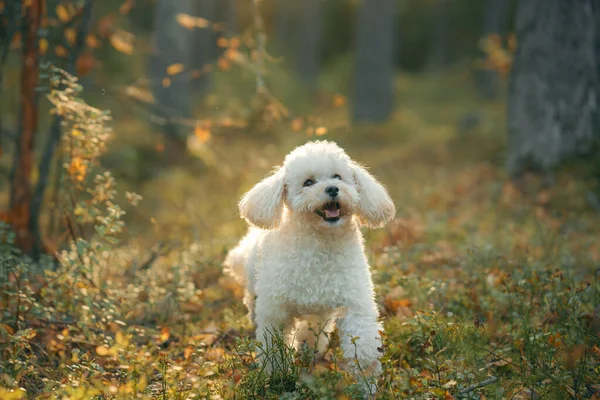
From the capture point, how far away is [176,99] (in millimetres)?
14477

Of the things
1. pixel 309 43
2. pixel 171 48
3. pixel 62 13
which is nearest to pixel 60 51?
pixel 62 13

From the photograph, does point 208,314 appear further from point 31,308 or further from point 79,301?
point 31,308

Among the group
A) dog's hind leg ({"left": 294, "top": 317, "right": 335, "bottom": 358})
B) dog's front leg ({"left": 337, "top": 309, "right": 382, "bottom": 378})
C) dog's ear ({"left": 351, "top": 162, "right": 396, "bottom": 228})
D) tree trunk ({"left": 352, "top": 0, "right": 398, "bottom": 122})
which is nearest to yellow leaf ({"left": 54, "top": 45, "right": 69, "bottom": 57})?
dog's ear ({"left": 351, "top": 162, "right": 396, "bottom": 228})

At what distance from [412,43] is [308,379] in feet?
141

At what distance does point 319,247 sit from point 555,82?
6906mm

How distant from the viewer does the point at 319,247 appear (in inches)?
169

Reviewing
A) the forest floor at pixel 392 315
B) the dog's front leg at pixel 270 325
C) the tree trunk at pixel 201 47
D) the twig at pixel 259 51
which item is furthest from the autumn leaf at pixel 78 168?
the tree trunk at pixel 201 47

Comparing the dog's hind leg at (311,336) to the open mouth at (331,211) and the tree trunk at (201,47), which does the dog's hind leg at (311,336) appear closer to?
the open mouth at (331,211)

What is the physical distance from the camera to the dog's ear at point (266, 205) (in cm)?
435

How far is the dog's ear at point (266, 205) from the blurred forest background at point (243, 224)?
92cm

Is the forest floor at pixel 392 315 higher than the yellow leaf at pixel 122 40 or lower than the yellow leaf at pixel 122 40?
lower

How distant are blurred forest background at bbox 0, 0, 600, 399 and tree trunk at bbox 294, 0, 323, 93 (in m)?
7.60

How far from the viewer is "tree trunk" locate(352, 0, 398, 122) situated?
18453 millimetres

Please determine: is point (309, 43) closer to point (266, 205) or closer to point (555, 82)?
point (555, 82)
